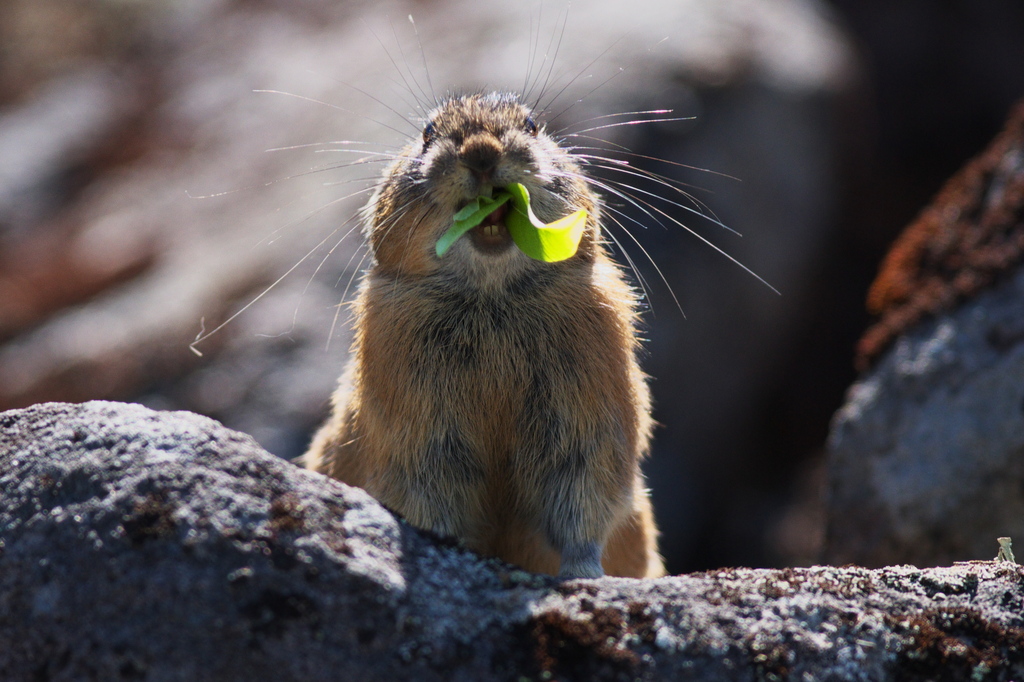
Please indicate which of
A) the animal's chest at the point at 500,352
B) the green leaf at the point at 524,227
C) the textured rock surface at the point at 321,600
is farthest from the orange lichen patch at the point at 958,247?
the green leaf at the point at 524,227

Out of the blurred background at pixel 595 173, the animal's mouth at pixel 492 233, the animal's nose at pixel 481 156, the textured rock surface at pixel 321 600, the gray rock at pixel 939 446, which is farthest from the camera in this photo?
the blurred background at pixel 595 173

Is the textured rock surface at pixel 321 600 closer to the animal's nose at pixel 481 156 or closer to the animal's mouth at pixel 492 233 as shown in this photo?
the animal's mouth at pixel 492 233

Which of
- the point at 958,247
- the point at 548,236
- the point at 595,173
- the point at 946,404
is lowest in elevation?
the point at 548,236

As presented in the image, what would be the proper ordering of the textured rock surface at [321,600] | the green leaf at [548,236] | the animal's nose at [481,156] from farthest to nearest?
the animal's nose at [481,156] → the green leaf at [548,236] → the textured rock surface at [321,600]

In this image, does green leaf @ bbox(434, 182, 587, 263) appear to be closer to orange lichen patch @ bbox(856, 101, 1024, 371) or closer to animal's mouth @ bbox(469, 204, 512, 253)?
animal's mouth @ bbox(469, 204, 512, 253)

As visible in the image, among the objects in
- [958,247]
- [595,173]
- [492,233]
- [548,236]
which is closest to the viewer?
[548,236]

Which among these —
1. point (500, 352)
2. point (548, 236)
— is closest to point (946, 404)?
point (500, 352)

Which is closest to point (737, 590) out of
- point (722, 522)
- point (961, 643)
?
point (961, 643)

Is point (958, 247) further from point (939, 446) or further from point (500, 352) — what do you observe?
point (500, 352)
